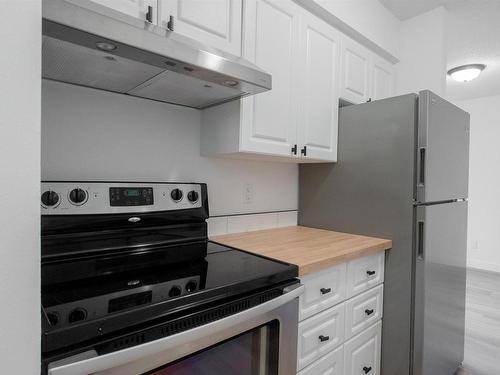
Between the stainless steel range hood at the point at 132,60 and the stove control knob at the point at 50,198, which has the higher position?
the stainless steel range hood at the point at 132,60

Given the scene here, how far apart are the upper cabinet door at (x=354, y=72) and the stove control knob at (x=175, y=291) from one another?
60.9 inches

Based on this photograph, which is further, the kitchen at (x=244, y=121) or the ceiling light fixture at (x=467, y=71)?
the ceiling light fixture at (x=467, y=71)

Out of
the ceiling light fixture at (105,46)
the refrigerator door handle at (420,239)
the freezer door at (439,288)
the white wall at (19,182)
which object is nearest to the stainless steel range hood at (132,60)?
the ceiling light fixture at (105,46)

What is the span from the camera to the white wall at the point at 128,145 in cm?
118

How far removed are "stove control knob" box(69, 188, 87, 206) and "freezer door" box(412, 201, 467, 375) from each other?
1.53 meters

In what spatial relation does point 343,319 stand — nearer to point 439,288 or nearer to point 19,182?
point 439,288

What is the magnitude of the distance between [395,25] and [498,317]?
2.74 meters

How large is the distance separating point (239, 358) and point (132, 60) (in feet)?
3.22

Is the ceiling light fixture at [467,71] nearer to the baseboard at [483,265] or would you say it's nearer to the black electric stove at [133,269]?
the baseboard at [483,265]

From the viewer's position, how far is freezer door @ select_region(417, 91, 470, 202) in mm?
1549

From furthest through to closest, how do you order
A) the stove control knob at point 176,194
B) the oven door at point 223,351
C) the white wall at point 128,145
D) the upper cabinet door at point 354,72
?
1. the upper cabinet door at point 354,72
2. the stove control knob at point 176,194
3. the white wall at point 128,145
4. the oven door at point 223,351

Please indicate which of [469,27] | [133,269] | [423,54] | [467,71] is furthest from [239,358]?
[467,71]

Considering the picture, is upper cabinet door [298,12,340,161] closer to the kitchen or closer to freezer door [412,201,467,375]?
the kitchen

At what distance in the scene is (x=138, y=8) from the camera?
1002 millimetres
